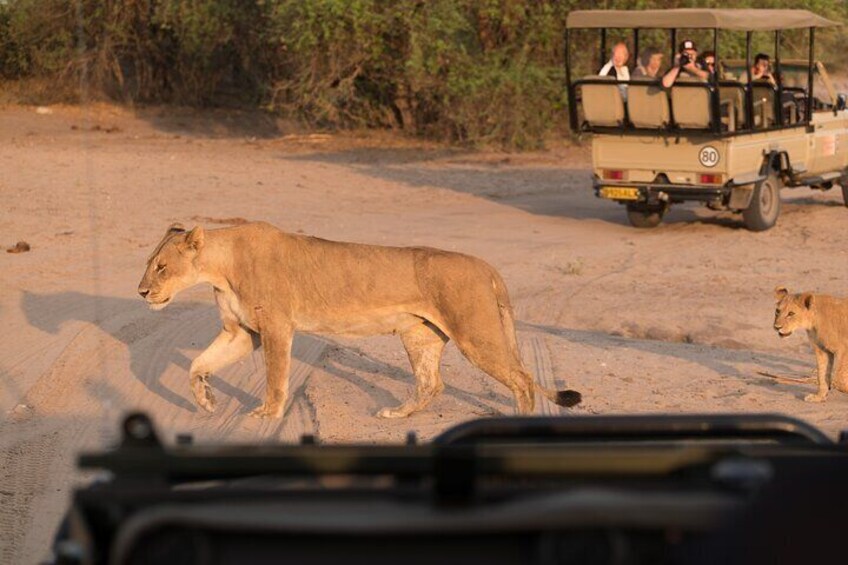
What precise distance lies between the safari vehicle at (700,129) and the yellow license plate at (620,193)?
11 millimetres

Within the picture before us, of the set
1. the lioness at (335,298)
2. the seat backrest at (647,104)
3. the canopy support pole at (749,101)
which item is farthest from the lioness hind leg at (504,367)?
the canopy support pole at (749,101)

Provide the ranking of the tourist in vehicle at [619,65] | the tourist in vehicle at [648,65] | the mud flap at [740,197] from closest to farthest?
the tourist in vehicle at [619,65], the mud flap at [740,197], the tourist in vehicle at [648,65]

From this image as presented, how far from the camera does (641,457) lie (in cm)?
244

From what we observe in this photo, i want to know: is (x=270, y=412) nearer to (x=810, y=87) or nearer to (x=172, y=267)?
(x=172, y=267)

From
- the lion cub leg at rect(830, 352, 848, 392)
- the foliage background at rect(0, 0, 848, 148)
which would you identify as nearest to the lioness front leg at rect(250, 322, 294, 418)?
the lion cub leg at rect(830, 352, 848, 392)

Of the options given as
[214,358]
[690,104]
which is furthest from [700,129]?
[214,358]

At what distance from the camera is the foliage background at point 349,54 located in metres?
25.4

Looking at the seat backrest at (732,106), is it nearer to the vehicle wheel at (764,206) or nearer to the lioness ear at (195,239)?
the vehicle wheel at (764,206)

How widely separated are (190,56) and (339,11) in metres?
8.16

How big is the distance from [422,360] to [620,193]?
8.30 metres

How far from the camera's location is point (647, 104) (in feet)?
52.8

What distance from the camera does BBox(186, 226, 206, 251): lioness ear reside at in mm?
8680

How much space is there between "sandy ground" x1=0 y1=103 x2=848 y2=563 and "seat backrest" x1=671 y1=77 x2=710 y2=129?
140 centimetres

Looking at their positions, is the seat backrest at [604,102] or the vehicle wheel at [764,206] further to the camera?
the vehicle wheel at [764,206]
